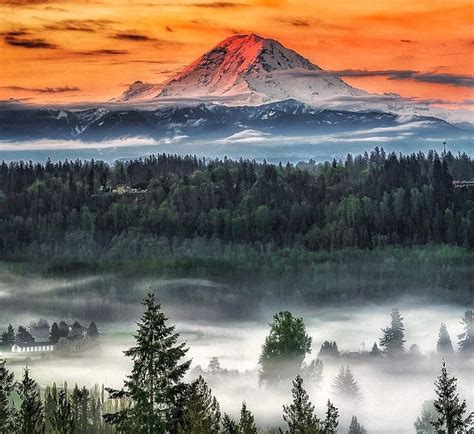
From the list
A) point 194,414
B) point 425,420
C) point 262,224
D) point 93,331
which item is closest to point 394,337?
point 93,331

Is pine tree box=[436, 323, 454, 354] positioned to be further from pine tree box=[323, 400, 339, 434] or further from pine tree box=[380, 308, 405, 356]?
pine tree box=[323, 400, 339, 434]

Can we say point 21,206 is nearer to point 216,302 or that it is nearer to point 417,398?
point 216,302

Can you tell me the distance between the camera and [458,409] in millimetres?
34438

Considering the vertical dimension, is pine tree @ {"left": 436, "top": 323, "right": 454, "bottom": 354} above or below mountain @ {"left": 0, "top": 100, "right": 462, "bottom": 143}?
below

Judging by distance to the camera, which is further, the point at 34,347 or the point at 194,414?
the point at 34,347

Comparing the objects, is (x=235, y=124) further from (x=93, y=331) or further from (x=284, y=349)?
(x=284, y=349)

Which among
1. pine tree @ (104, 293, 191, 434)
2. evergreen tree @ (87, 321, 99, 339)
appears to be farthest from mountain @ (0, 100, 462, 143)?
pine tree @ (104, 293, 191, 434)

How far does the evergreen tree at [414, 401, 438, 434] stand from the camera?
6469 centimetres

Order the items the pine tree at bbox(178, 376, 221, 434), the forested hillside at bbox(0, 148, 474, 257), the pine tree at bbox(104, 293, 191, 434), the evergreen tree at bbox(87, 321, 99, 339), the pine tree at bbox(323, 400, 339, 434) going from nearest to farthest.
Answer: the pine tree at bbox(104, 293, 191, 434)
the pine tree at bbox(178, 376, 221, 434)
the pine tree at bbox(323, 400, 339, 434)
the evergreen tree at bbox(87, 321, 99, 339)
the forested hillside at bbox(0, 148, 474, 257)

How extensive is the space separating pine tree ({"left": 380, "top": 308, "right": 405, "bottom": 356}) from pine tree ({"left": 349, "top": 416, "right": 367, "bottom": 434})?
2393cm

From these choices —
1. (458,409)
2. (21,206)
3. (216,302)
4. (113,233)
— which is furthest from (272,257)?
(458,409)

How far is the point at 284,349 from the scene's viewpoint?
68.7 metres

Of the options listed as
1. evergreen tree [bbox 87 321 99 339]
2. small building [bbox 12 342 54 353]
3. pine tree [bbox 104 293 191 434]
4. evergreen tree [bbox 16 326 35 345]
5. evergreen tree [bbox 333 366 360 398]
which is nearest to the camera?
pine tree [bbox 104 293 191 434]

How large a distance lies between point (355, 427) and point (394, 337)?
31.5 metres
